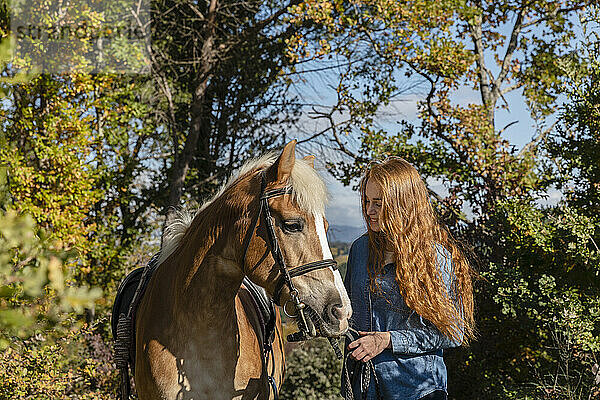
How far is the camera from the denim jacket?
6.92 feet

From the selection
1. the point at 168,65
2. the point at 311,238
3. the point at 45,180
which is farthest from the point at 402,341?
the point at 168,65

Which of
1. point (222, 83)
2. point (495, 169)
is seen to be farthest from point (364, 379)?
point (222, 83)

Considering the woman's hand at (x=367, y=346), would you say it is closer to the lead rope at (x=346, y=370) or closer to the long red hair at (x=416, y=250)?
the lead rope at (x=346, y=370)

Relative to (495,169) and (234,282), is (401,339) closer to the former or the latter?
(234,282)

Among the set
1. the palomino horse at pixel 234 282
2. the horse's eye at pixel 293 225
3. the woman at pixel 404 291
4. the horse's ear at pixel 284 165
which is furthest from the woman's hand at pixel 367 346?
the horse's ear at pixel 284 165

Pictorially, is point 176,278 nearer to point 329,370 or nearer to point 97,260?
point 329,370

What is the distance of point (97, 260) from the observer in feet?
21.6

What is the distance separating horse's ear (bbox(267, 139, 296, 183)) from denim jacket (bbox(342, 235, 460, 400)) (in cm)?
55

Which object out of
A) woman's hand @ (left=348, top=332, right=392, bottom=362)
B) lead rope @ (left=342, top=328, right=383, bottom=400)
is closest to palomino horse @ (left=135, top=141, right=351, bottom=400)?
woman's hand @ (left=348, top=332, right=392, bottom=362)

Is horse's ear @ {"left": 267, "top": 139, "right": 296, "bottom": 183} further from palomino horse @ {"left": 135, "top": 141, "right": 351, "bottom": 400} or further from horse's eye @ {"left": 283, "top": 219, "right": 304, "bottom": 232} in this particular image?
horse's eye @ {"left": 283, "top": 219, "right": 304, "bottom": 232}

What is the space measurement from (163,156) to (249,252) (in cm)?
509

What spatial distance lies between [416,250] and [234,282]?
2.69ft

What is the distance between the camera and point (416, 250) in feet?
7.23

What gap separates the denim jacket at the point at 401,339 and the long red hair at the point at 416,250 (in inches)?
1.7
